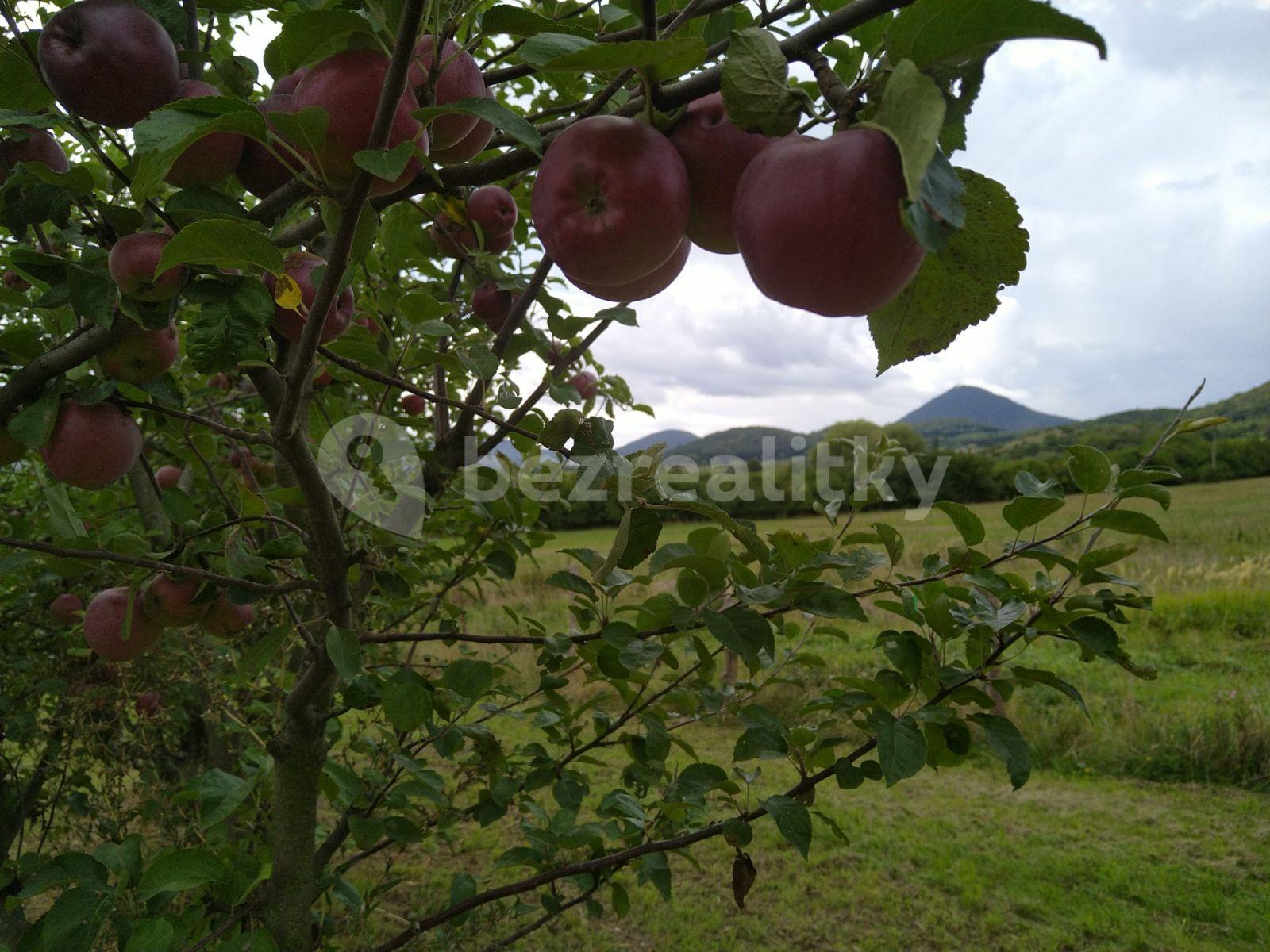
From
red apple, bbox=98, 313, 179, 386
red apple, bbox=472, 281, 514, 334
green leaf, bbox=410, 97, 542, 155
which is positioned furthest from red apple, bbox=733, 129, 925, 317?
red apple, bbox=472, 281, 514, 334

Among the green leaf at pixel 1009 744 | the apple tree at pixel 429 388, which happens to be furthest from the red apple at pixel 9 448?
the green leaf at pixel 1009 744

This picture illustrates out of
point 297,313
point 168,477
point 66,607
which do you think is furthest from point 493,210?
point 66,607

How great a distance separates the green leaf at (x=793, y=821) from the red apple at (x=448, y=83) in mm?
820

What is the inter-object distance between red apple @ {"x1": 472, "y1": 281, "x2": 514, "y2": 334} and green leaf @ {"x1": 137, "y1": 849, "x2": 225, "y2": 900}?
866 millimetres

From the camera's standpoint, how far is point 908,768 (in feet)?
2.86

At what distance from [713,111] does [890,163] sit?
141 mm

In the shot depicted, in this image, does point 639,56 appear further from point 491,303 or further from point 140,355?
point 491,303

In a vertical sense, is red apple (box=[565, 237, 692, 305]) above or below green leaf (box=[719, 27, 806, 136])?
below

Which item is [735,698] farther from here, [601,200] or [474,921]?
[601,200]

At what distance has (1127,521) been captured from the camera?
90 centimetres

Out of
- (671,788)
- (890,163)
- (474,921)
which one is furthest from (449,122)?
(474,921)

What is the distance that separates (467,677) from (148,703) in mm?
1204

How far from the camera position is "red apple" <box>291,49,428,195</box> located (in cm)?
49

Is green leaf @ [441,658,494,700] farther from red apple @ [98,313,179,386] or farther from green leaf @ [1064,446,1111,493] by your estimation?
green leaf @ [1064,446,1111,493]
